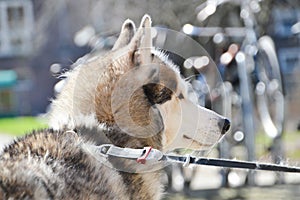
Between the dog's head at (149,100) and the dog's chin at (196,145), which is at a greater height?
the dog's head at (149,100)

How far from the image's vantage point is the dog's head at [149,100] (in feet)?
11.7

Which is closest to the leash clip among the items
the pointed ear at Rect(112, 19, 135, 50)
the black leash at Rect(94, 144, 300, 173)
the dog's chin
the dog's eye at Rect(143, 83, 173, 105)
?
the black leash at Rect(94, 144, 300, 173)

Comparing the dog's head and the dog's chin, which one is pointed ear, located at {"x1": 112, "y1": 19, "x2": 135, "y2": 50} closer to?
the dog's head

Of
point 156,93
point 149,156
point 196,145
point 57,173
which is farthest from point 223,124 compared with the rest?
point 57,173

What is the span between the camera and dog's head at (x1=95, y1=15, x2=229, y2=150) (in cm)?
357

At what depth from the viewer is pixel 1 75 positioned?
3797 centimetres

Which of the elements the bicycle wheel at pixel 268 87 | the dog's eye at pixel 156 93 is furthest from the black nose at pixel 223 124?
the bicycle wheel at pixel 268 87

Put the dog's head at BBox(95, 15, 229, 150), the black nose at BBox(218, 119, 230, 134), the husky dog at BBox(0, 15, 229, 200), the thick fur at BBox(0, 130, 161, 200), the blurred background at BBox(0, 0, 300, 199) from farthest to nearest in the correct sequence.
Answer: the blurred background at BBox(0, 0, 300, 199), the black nose at BBox(218, 119, 230, 134), the dog's head at BBox(95, 15, 229, 150), the husky dog at BBox(0, 15, 229, 200), the thick fur at BBox(0, 130, 161, 200)

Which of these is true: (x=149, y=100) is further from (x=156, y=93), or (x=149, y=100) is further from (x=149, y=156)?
(x=149, y=156)

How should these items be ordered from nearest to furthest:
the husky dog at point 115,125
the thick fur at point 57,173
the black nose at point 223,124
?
the thick fur at point 57,173 < the husky dog at point 115,125 < the black nose at point 223,124

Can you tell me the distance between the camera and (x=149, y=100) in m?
3.67

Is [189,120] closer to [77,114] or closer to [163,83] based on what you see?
[163,83]

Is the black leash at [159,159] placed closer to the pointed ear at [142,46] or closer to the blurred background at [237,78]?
the pointed ear at [142,46]

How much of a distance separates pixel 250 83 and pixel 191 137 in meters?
3.44
